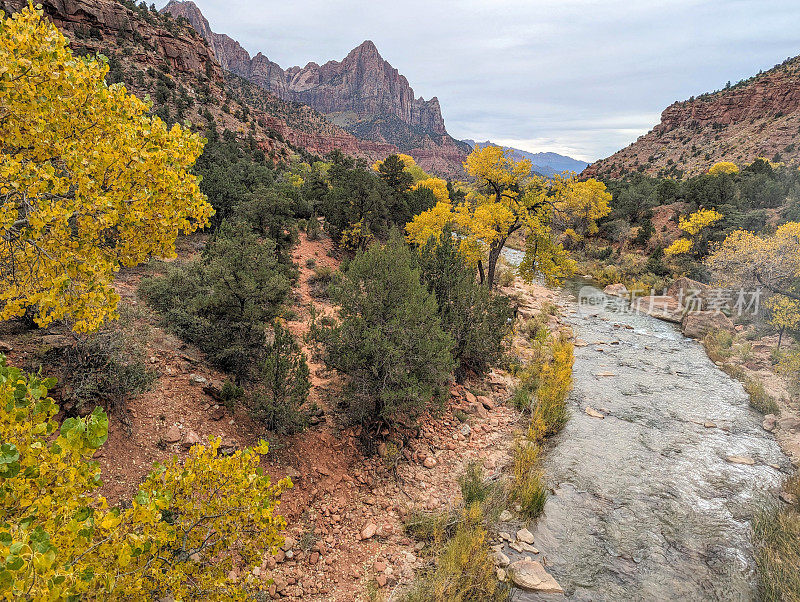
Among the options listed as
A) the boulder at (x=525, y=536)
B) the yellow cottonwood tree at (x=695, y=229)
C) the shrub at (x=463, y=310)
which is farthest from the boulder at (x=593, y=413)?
the yellow cottonwood tree at (x=695, y=229)

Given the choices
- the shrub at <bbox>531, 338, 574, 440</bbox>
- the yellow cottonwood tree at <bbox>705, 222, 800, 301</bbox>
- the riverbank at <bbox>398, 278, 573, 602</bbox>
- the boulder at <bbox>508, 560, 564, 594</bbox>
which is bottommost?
the boulder at <bbox>508, 560, 564, 594</bbox>

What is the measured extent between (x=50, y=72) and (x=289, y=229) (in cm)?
1721

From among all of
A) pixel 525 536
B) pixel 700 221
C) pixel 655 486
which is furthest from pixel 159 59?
pixel 655 486

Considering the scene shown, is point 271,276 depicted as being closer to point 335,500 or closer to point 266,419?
point 266,419

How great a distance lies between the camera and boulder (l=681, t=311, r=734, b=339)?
2067 cm

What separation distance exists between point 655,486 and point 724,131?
301 feet

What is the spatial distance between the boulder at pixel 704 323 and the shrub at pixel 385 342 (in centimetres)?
1881

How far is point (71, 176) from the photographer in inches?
156

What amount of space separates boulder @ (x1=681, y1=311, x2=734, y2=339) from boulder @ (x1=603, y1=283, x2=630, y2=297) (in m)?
6.89

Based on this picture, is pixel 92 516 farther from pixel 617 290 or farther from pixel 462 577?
pixel 617 290

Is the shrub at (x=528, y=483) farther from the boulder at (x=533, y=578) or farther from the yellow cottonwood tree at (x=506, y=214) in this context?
the yellow cottonwood tree at (x=506, y=214)

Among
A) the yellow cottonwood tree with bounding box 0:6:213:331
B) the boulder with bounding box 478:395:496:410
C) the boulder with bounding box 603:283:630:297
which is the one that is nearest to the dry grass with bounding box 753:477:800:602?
the boulder with bounding box 478:395:496:410

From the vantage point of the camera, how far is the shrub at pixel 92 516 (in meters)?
1.99

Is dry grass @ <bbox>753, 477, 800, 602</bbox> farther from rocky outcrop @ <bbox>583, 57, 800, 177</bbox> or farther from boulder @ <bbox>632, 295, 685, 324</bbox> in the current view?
rocky outcrop @ <bbox>583, 57, 800, 177</bbox>
